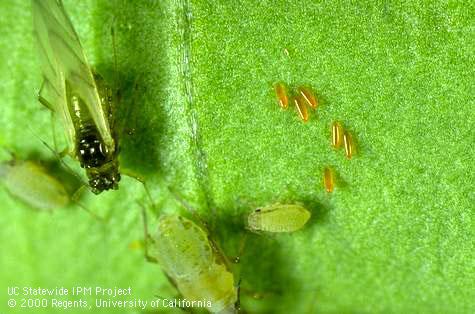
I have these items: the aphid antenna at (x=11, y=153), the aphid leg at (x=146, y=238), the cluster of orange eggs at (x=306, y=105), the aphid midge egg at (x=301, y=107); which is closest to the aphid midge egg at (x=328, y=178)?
the cluster of orange eggs at (x=306, y=105)

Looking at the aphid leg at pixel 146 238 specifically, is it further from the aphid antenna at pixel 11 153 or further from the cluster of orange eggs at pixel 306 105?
the cluster of orange eggs at pixel 306 105

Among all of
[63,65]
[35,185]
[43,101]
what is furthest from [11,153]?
[63,65]

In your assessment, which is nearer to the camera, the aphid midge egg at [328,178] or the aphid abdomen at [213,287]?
the aphid midge egg at [328,178]

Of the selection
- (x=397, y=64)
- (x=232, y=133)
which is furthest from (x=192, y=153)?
(x=397, y=64)

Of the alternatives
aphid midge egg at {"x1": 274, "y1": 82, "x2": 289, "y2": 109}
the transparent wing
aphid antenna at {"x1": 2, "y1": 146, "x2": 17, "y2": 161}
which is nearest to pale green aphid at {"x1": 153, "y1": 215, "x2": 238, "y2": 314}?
the transparent wing

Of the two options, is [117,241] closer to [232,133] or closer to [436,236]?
[232,133]

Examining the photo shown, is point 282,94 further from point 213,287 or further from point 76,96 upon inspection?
point 213,287
